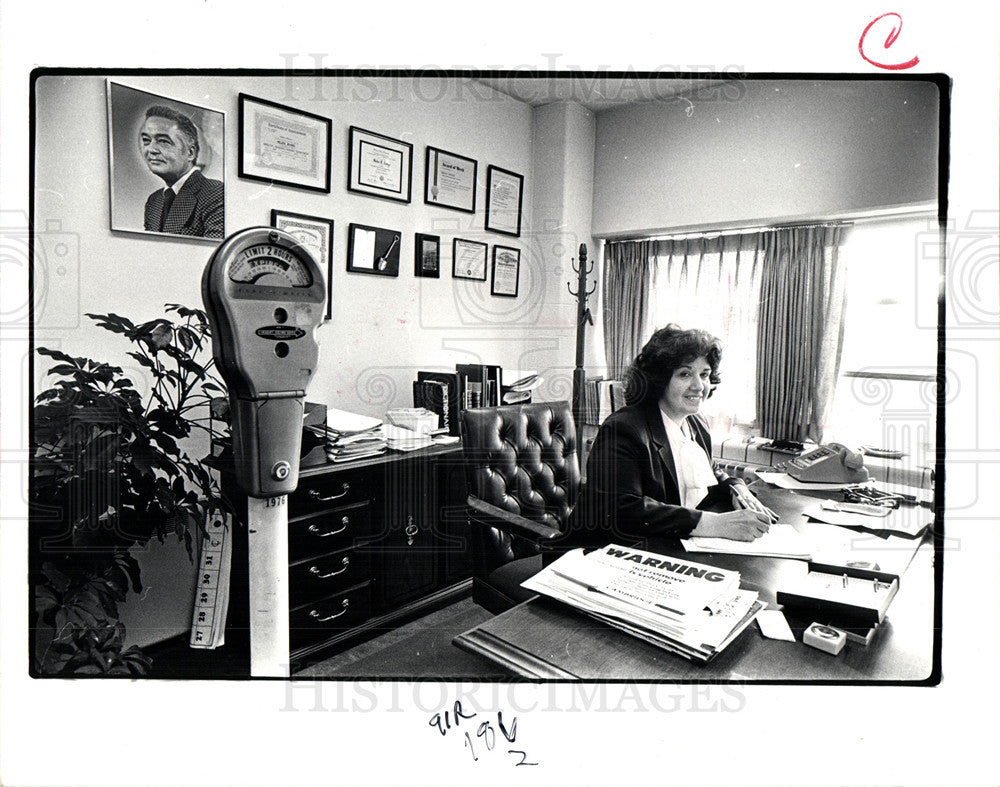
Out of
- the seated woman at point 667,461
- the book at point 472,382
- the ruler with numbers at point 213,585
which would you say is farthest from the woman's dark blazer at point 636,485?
the ruler with numbers at point 213,585

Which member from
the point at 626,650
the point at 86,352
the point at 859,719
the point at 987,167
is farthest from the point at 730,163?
the point at 86,352

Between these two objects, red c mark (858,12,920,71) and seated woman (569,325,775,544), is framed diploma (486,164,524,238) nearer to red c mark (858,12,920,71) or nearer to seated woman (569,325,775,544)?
seated woman (569,325,775,544)

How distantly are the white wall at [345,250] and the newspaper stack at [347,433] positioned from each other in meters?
0.02

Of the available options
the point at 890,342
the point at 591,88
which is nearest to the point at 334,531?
the point at 591,88

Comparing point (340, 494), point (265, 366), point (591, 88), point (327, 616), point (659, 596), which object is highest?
point (591, 88)

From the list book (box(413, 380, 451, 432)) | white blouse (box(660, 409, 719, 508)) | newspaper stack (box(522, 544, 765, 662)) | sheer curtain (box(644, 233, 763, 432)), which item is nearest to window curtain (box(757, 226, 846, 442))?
sheer curtain (box(644, 233, 763, 432))

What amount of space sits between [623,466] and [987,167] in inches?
30.2

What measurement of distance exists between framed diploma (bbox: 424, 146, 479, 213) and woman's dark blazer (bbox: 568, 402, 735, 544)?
1.42ft

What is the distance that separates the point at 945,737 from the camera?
108cm

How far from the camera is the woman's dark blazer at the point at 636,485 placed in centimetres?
110

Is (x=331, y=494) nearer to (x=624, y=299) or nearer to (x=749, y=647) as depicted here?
(x=624, y=299)

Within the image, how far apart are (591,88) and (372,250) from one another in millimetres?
444

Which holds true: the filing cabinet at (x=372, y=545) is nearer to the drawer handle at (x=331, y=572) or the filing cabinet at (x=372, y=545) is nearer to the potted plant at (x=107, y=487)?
the drawer handle at (x=331, y=572)

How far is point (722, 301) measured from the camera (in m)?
1.03
